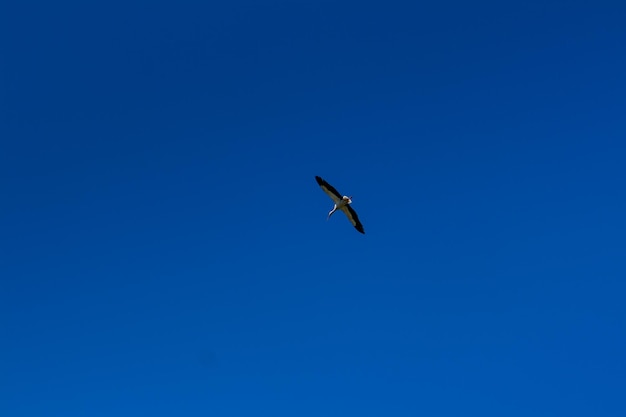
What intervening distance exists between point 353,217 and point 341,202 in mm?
2941

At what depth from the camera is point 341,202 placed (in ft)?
270

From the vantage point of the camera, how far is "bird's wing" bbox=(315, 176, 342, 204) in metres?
80.9

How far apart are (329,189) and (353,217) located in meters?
5.05

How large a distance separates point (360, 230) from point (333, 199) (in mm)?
4868

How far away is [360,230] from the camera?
84625 millimetres

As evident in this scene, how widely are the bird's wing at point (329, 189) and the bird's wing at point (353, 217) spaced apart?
1718 mm

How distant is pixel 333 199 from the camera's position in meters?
82.9

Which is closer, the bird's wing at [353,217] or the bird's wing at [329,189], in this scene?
the bird's wing at [329,189]

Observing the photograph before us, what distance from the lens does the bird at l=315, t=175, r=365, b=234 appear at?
81000 mm

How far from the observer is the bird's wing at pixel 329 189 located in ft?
265

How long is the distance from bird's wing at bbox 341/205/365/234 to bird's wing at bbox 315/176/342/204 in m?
1.72

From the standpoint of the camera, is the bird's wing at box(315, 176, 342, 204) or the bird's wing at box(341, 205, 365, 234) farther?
the bird's wing at box(341, 205, 365, 234)

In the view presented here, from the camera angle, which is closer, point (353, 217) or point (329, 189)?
point (329, 189)

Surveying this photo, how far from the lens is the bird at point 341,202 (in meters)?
81.0
